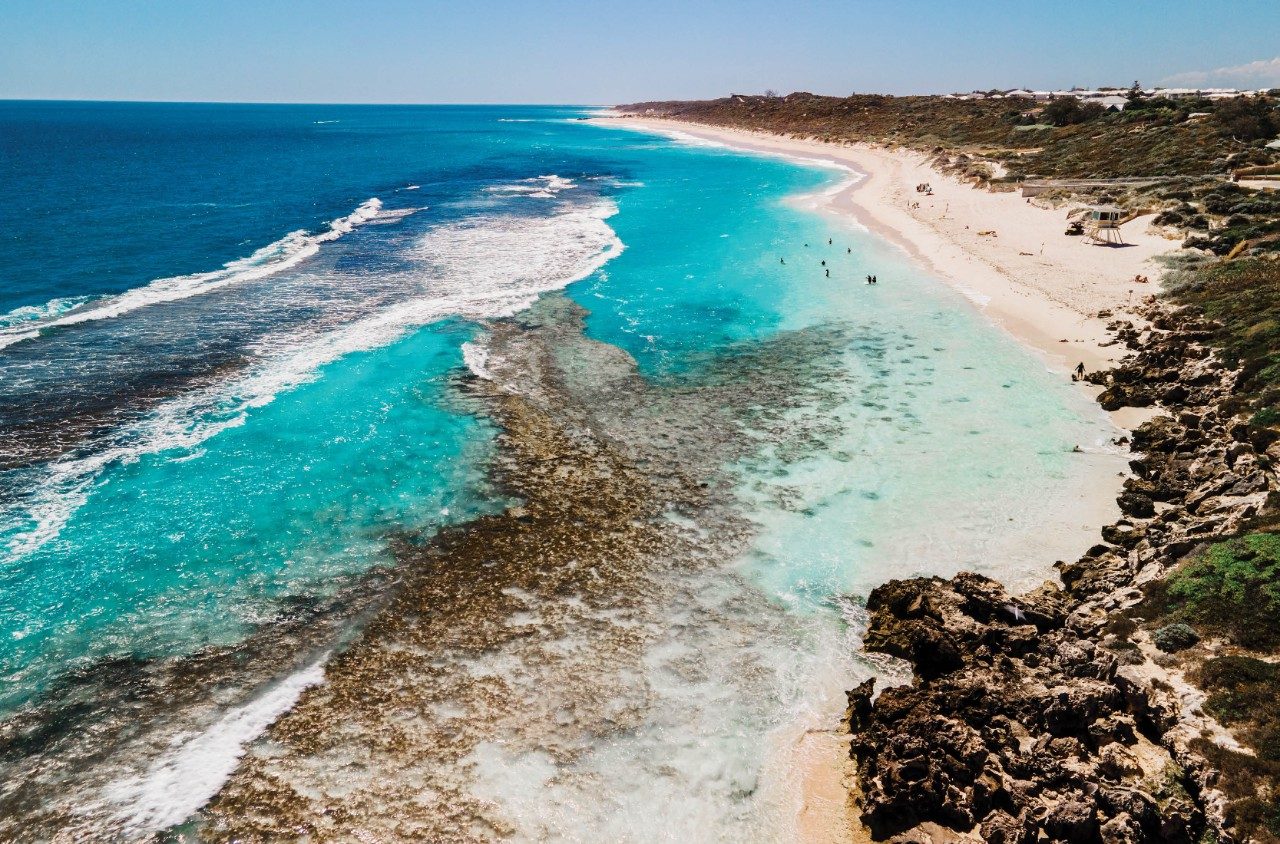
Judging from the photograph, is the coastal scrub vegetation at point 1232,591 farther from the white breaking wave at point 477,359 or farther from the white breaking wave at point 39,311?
the white breaking wave at point 39,311

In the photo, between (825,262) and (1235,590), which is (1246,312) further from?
(825,262)

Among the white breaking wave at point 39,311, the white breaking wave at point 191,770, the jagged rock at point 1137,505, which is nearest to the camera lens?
the white breaking wave at point 191,770

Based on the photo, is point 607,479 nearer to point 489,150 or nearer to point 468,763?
point 468,763

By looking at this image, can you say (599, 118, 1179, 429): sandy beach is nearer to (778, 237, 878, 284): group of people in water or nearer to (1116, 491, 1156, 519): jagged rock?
(778, 237, 878, 284): group of people in water

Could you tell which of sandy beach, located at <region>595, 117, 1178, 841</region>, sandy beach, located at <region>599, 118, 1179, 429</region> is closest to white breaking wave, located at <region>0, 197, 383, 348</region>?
sandy beach, located at <region>595, 117, 1178, 841</region>

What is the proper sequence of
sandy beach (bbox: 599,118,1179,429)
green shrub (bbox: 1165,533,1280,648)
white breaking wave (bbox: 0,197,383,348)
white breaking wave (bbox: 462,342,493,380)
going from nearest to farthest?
1. green shrub (bbox: 1165,533,1280,648)
2. white breaking wave (bbox: 462,342,493,380)
3. sandy beach (bbox: 599,118,1179,429)
4. white breaking wave (bbox: 0,197,383,348)

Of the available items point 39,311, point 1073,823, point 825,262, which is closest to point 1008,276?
point 825,262

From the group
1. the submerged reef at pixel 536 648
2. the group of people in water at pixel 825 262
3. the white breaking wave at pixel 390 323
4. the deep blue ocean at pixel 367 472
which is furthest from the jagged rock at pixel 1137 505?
the white breaking wave at pixel 390 323
